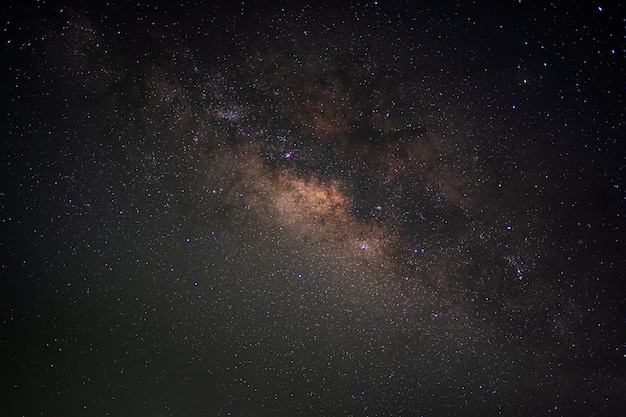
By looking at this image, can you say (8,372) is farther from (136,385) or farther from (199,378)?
(199,378)

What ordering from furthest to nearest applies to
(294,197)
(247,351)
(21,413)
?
(21,413), (247,351), (294,197)

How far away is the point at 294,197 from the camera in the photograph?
98.1 inches

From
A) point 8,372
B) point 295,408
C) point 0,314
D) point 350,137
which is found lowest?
point 8,372

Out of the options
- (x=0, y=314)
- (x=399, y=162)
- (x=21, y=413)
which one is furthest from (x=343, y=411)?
(x=0, y=314)

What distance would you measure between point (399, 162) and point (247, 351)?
1973mm

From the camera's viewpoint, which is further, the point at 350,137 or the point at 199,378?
the point at 199,378

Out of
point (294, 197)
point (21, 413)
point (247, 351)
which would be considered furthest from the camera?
point (21, 413)

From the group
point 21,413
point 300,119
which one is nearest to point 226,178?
point 300,119

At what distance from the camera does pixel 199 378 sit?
285 centimetres

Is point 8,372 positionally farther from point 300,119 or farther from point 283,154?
point 300,119

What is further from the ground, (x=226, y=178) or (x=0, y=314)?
(x=226, y=178)

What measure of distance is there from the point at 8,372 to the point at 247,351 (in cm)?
215

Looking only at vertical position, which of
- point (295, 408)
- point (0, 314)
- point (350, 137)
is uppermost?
point (350, 137)

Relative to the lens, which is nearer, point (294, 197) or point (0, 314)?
point (294, 197)
